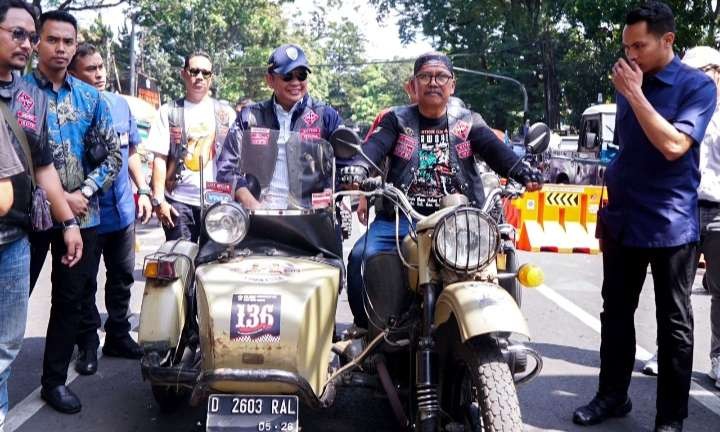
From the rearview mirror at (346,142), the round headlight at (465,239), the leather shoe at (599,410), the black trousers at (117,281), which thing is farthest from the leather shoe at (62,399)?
the leather shoe at (599,410)

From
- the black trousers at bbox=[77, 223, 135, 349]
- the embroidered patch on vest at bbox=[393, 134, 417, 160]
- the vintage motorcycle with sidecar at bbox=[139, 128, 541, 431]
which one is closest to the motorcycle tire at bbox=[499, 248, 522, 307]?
the vintage motorcycle with sidecar at bbox=[139, 128, 541, 431]

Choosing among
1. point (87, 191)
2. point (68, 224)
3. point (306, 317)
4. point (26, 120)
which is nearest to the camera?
point (306, 317)

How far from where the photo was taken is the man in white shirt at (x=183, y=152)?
549 centimetres

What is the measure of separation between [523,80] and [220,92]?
1710 centimetres

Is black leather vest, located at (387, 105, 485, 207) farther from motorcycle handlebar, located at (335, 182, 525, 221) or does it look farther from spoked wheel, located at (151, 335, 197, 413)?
spoked wheel, located at (151, 335, 197, 413)

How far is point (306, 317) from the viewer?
11.1ft

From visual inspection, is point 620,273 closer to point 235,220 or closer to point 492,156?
point 492,156

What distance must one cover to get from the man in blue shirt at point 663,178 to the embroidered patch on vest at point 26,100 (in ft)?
9.30

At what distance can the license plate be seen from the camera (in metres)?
3.23

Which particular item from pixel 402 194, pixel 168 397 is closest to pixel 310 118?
pixel 402 194

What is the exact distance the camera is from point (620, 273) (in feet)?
14.3

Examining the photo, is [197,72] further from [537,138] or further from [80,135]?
[537,138]

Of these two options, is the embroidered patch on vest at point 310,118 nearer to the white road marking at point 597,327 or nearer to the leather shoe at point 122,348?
the leather shoe at point 122,348

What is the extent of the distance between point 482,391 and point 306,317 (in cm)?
81
